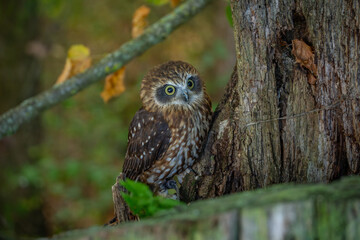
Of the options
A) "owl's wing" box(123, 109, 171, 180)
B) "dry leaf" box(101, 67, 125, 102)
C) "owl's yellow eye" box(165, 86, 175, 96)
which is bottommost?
"owl's wing" box(123, 109, 171, 180)

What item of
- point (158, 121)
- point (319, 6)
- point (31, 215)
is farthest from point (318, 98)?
point (31, 215)

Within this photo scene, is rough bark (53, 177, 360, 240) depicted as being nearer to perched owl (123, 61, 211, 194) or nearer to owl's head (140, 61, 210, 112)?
perched owl (123, 61, 211, 194)

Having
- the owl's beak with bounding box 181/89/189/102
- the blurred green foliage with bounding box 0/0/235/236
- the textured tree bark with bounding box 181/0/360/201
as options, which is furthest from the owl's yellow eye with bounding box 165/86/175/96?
the blurred green foliage with bounding box 0/0/235/236

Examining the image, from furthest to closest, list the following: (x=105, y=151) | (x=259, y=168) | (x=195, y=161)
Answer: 1. (x=105, y=151)
2. (x=195, y=161)
3. (x=259, y=168)

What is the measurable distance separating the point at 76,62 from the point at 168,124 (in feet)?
3.82

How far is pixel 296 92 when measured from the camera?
2.80 m

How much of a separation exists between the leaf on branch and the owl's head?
2.24ft

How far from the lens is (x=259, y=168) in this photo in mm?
2850

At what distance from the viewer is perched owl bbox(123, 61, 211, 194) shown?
381cm

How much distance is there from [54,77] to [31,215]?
4.88 meters

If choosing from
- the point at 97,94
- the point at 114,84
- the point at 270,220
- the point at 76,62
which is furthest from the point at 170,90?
the point at 97,94

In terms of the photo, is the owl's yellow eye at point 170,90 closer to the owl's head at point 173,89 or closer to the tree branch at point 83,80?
the owl's head at point 173,89

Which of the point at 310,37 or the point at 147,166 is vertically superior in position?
the point at 310,37

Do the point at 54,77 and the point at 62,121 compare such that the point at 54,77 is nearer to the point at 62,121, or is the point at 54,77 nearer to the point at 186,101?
the point at 62,121
